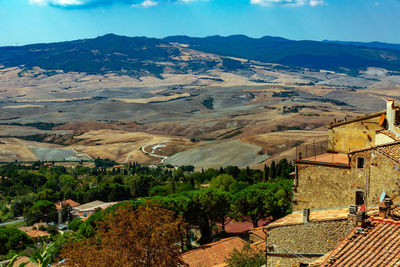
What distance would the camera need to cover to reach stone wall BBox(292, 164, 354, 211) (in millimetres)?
23562

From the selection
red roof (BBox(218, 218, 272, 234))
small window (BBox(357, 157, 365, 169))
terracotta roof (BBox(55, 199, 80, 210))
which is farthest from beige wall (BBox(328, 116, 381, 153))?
terracotta roof (BBox(55, 199, 80, 210))

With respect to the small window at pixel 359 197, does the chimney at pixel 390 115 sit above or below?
above

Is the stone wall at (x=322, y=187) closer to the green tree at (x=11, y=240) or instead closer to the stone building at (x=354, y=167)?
the stone building at (x=354, y=167)

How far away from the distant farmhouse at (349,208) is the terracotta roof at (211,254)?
17058mm

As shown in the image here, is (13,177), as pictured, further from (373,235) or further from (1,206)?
(373,235)

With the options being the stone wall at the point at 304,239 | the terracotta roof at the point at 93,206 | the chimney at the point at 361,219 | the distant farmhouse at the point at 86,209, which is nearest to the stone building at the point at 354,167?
the stone wall at the point at 304,239

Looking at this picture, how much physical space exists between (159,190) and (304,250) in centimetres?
6491

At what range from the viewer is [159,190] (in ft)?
279

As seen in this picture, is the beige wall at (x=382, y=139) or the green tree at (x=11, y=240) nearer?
the beige wall at (x=382, y=139)

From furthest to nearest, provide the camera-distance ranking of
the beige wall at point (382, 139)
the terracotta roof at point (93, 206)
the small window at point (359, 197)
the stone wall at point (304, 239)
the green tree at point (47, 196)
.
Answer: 1. the green tree at point (47, 196)
2. the terracotta roof at point (93, 206)
3. the beige wall at point (382, 139)
4. the small window at point (359, 197)
5. the stone wall at point (304, 239)

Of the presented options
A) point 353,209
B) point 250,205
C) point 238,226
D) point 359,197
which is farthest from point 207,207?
point 353,209

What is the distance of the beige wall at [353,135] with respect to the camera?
27.8m

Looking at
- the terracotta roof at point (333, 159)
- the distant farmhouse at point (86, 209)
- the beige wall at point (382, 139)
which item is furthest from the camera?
the distant farmhouse at point (86, 209)

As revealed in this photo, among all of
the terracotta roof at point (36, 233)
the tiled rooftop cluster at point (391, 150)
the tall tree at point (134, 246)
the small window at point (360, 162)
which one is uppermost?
the tiled rooftop cluster at point (391, 150)
